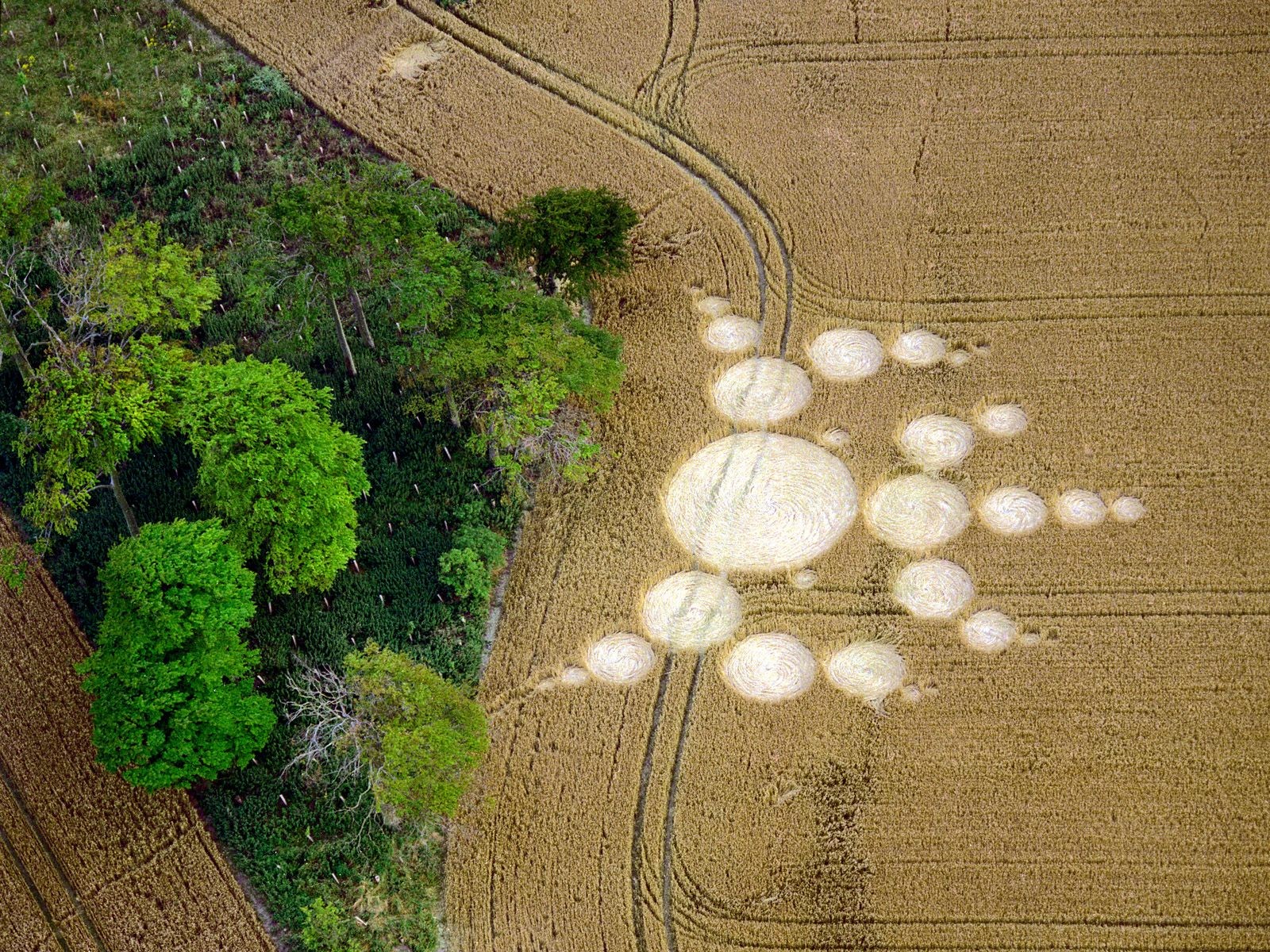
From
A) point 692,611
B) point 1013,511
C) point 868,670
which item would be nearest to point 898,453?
point 1013,511

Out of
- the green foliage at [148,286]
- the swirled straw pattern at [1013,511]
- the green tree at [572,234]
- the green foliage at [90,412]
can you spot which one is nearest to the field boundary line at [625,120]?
the green tree at [572,234]

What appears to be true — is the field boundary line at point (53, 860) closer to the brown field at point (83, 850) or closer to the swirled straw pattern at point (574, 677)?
the brown field at point (83, 850)

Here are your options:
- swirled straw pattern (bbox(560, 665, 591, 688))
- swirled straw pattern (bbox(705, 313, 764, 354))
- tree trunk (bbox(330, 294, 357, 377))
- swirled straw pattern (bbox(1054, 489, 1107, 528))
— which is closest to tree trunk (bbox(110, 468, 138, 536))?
tree trunk (bbox(330, 294, 357, 377))

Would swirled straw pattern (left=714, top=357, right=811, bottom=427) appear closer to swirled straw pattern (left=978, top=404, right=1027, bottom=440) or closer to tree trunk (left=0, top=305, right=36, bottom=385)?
swirled straw pattern (left=978, top=404, right=1027, bottom=440)

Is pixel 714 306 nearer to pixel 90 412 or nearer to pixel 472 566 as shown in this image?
pixel 472 566

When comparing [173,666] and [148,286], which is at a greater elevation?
[148,286]

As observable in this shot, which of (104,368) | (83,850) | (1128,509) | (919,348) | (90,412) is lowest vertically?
(83,850)

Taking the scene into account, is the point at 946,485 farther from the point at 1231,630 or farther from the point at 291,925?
the point at 291,925
